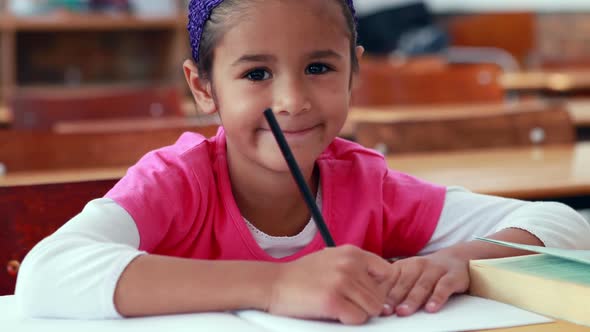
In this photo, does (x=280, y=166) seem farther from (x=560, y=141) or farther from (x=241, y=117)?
(x=560, y=141)

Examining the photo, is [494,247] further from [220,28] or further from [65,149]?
[65,149]

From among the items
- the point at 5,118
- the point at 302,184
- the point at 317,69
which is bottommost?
the point at 5,118

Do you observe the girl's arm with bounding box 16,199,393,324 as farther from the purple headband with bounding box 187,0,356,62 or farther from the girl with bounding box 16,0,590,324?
the purple headband with bounding box 187,0,356,62

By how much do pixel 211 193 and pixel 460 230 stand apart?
0.35 meters

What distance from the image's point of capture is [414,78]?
163 inches

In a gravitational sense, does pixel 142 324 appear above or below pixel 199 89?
below

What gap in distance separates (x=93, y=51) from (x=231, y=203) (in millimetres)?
5210

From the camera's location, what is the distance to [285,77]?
121 centimetres

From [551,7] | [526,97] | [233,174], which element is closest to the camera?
[233,174]

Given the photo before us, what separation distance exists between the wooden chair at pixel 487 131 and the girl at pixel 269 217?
1.10 metres

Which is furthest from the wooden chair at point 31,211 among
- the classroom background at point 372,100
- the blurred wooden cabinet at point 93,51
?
the blurred wooden cabinet at point 93,51

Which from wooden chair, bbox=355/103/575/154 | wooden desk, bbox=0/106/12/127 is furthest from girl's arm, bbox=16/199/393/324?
wooden desk, bbox=0/106/12/127

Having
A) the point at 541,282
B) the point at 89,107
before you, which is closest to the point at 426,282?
the point at 541,282

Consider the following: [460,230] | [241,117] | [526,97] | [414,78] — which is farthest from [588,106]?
[241,117]
